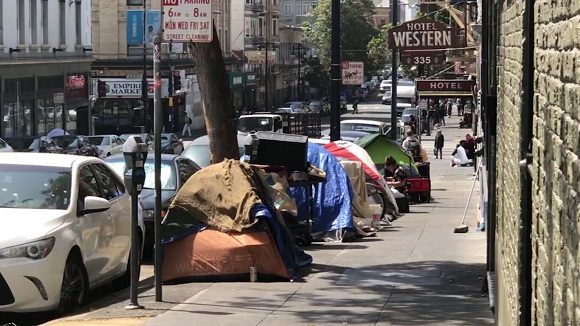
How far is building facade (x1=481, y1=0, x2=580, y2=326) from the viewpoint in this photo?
9.84 ft

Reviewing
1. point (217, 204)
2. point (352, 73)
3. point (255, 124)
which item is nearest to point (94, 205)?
point (217, 204)

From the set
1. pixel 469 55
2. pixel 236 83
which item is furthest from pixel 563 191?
pixel 236 83

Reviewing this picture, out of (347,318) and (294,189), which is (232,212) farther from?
(294,189)

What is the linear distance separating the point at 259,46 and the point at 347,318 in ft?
257

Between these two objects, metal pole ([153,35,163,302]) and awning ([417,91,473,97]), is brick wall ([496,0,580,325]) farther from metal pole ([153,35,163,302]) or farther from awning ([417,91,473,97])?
awning ([417,91,473,97])

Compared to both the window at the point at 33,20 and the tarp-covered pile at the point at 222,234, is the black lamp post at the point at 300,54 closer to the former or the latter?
the window at the point at 33,20

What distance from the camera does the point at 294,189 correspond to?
17969mm

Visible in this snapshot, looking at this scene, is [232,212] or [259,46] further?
[259,46]

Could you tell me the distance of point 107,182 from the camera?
11961 mm

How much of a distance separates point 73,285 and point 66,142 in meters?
30.7

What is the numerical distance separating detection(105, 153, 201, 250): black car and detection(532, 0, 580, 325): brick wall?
1094cm

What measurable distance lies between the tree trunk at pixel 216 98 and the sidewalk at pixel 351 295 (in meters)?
1.91

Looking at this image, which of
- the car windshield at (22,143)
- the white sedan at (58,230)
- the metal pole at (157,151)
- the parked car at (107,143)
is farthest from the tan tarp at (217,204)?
the parked car at (107,143)

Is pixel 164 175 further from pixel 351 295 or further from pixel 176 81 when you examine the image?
pixel 176 81
